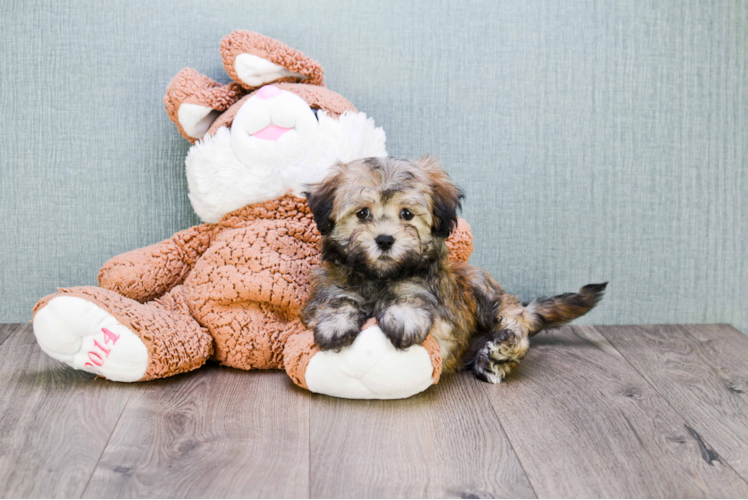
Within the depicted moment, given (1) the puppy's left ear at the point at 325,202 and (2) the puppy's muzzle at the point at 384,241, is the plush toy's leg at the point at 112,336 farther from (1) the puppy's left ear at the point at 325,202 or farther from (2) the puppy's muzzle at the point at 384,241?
(2) the puppy's muzzle at the point at 384,241

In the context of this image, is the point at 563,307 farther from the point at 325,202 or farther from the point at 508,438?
the point at 325,202

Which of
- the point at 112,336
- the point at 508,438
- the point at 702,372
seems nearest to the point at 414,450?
the point at 508,438

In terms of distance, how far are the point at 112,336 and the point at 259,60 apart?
3.42ft

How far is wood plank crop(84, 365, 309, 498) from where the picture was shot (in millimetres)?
1465

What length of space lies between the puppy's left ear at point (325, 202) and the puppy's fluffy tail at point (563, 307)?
0.91m

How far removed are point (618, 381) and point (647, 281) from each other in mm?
754

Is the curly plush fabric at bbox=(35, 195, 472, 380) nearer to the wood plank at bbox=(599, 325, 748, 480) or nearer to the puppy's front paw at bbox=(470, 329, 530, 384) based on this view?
the puppy's front paw at bbox=(470, 329, 530, 384)

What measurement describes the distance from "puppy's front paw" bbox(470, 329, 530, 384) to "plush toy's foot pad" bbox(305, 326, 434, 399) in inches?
11.8

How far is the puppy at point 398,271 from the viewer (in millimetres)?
1836

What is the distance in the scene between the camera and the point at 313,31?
101 inches

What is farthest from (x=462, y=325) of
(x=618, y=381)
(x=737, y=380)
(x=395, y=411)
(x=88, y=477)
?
(x=88, y=477)

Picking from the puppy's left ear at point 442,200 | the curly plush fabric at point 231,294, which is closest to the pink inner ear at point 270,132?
the curly plush fabric at point 231,294

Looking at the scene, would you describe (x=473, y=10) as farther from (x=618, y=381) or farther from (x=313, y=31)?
(x=618, y=381)

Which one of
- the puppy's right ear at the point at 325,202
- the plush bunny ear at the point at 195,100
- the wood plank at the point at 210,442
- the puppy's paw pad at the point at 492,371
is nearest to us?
the wood plank at the point at 210,442
